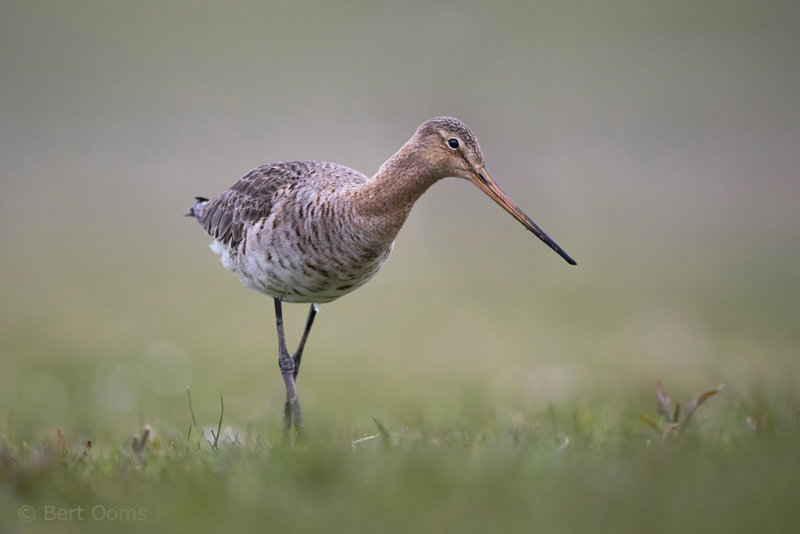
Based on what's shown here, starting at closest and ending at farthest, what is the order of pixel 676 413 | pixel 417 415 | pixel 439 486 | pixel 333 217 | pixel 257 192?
1. pixel 439 486
2. pixel 676 413
3. pixel 333 217
4. pixel 257 192
5. pixel 417 415

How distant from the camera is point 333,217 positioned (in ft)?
16.1

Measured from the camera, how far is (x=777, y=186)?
19.3 meters

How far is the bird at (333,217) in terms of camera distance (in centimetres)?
474

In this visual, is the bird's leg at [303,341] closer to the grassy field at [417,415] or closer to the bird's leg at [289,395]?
the bird's leg at [289,395]

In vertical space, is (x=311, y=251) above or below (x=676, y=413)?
above

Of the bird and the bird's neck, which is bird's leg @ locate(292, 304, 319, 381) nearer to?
the bird

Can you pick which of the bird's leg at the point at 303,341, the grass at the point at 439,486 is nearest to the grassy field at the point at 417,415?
the grass at the point at 439,486

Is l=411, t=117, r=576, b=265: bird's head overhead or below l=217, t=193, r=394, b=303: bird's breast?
overhead

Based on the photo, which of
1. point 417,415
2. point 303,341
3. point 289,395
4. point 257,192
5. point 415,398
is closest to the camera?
point 289,395

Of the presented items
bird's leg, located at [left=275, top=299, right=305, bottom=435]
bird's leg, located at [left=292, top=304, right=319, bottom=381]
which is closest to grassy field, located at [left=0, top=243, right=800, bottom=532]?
bird's leg, located at [left=275, top=299, right=305, bottom=435]

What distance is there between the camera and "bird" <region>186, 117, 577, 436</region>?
474 cm

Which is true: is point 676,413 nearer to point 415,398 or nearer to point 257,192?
point 257,192

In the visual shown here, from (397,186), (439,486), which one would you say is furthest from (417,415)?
(439,486)

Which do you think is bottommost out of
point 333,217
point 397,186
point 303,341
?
point 303,341
